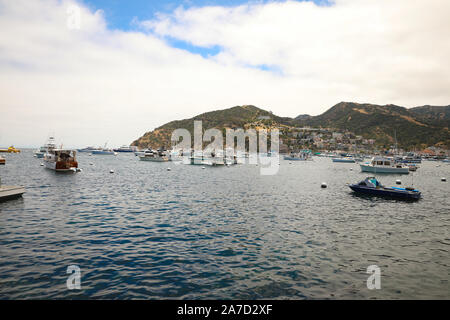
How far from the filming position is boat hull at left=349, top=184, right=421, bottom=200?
1413 inches

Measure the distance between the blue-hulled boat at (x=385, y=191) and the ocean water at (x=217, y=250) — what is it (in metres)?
5.55

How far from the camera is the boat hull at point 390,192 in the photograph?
118 feet

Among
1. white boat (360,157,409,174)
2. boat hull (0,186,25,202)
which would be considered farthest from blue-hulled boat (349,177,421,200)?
white boat (360,157,409,174)

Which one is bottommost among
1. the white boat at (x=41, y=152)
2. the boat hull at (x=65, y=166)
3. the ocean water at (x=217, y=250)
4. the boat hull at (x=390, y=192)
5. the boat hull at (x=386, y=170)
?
the ocean water at (x=217, y=250)

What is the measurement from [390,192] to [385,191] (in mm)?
633

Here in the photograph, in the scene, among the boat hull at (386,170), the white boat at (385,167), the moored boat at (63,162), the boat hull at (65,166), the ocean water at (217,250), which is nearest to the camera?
the ocean water at (217,250)

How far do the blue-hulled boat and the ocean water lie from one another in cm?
555

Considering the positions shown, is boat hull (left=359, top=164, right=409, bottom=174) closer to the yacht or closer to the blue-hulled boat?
the blue-hulled boat

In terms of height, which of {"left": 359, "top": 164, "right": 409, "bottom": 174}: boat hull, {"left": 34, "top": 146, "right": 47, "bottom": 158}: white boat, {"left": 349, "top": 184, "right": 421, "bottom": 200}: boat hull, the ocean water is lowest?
the ocean water

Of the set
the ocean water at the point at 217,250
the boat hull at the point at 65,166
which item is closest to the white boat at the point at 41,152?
the boat hull at the point at 65,166

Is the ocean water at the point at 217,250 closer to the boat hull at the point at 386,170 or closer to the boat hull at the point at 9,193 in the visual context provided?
the boat hull at the point at 9,193
